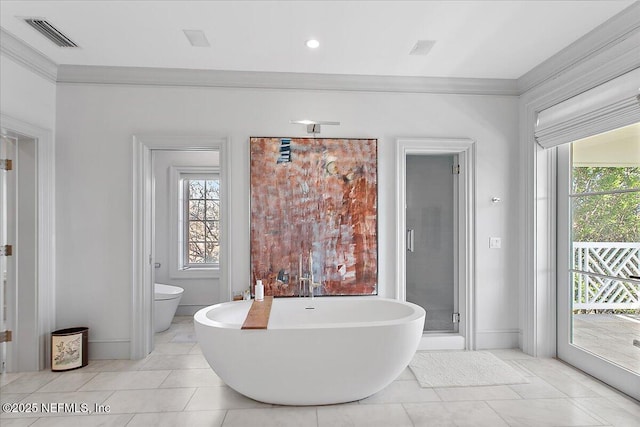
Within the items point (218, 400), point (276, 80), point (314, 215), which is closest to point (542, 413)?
point (218, 400)

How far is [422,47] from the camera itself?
2.88 metres

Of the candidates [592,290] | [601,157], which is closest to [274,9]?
[601,157]

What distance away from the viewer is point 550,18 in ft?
8.15

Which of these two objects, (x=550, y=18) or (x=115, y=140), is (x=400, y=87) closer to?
(x=550, y=18)

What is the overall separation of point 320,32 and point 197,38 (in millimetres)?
902

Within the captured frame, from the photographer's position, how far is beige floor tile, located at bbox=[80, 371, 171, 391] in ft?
9.01

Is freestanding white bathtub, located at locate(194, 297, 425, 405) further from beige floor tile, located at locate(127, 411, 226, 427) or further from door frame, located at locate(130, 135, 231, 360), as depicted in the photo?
door frame, located at locate(130, 135, 231, 360)

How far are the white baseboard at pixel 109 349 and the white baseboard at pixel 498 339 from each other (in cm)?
317

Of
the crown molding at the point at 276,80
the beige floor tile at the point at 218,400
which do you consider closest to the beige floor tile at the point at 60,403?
the beige floor tile at the point at 218,400

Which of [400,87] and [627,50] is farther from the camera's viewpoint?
[400,87]

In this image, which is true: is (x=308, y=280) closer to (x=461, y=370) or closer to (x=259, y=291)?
(x=259, y=291)

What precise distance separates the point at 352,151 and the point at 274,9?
4.66 feet

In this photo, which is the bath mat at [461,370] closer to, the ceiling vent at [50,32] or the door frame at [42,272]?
the door frame at [42,272]

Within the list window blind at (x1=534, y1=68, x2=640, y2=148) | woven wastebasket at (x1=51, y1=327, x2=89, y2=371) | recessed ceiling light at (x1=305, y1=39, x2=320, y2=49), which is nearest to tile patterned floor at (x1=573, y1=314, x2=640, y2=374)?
window blind at (x1=534, y1=68, x2=640, y2=148)
